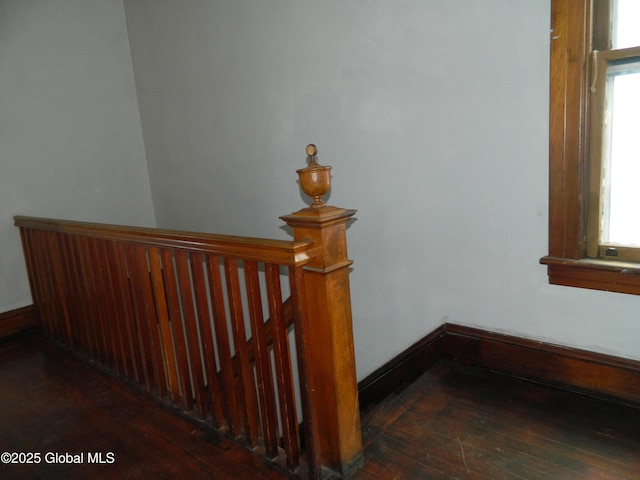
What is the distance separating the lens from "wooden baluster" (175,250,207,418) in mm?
1805

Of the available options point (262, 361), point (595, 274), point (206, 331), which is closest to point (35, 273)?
point (206, 331)

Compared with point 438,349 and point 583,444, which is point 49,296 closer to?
point 438,349

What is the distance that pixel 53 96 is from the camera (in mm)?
3336

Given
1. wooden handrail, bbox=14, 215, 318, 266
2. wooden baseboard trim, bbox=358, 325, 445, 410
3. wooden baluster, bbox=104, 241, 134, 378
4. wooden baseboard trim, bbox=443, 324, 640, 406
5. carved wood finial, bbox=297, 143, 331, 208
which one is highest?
carved wood finial, bbox=297, 143, 331, 208

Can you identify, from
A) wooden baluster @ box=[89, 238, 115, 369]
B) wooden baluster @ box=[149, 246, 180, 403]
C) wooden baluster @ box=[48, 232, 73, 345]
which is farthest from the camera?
wooden baluster @ box=[48, 232, 73, 345]

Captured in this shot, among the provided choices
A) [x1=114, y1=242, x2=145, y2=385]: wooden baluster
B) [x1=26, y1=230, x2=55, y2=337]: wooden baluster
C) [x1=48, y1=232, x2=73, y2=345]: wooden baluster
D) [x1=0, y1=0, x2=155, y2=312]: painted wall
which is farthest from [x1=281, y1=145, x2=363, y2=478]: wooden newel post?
[x1=0, y1=0, x2=155, y2=312]: painted wall

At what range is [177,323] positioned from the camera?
193 cm

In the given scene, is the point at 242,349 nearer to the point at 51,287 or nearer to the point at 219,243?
the point at 219,243

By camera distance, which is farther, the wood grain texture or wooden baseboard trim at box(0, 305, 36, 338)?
wooden baseboard trim at box(0, 305, 36, 338)

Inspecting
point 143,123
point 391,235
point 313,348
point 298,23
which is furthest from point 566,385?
point 143,123

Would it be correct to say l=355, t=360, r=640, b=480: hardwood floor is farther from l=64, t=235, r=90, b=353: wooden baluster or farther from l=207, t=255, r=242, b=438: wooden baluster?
l=64, t=235, r=90, b=353: wooden baluster

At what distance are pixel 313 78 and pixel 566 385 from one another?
1967 mm

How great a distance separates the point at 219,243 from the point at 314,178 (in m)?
0.41

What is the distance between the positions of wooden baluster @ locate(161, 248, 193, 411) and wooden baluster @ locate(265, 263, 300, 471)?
50cm
